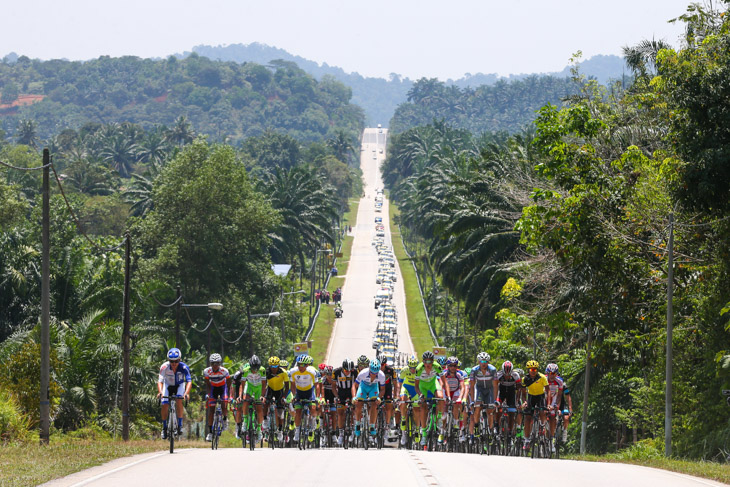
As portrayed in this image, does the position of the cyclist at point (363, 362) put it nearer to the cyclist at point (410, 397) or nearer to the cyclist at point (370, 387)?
the cyclist at point (370, 387)

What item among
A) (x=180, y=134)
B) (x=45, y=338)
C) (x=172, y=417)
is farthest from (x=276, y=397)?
(x=180, y=134)

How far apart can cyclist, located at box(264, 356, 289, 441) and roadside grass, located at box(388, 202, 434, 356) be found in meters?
59.9

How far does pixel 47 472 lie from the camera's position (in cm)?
1452

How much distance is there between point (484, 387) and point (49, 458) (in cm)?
895

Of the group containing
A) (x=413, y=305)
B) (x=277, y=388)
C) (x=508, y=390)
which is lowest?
(x=413, y=305)

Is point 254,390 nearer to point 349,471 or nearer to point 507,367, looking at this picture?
point 507,367

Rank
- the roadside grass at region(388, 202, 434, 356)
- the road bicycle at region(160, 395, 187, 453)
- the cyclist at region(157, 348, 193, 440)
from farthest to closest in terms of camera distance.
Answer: the roadside grass at region(388, 202, 434, 356)
the cyclist at region(157, 348, 193, 440)
the road bicycle at region(160, 395, 187, 453)

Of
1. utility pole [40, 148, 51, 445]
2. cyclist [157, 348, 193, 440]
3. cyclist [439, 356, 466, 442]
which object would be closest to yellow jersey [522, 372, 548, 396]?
cyclist [439, 356, 466, 442]

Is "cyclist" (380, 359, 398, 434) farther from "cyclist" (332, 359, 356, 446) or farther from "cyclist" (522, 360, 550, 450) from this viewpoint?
"cyclist" (522, 360, 550, 450)

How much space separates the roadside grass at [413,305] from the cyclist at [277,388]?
5993cm

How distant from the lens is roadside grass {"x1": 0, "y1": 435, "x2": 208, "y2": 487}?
1398cm

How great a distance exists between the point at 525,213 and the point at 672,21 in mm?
6637

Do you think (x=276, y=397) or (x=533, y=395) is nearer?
(x=533, y=395)

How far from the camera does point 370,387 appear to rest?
20250mm
